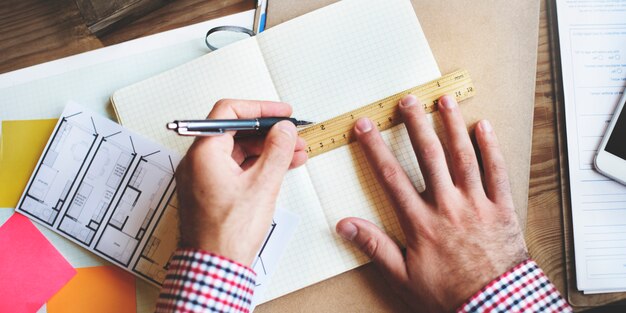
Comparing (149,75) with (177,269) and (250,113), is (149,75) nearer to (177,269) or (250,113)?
(250,113)

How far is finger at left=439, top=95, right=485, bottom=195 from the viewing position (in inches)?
35.7

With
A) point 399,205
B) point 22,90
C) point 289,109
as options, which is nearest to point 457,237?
point 399,205

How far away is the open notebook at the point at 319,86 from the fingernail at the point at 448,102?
0.19ft

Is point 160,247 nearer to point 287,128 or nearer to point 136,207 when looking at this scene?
point 136,207

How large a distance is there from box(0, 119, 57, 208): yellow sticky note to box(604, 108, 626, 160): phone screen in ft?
3.90

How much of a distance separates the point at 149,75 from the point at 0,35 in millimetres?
347

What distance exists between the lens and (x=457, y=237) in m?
0.88

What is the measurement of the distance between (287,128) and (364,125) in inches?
7.6

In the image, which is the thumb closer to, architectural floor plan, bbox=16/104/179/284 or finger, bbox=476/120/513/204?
architectural floor plan, bbox=16/104/179/284

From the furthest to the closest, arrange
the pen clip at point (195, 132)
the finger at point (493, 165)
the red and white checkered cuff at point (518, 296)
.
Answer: the finger at point (493, 165) < the red and white checkered cuff at point (518, 296) < the pen clip at point (195, 132)

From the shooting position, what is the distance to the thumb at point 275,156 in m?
0.76

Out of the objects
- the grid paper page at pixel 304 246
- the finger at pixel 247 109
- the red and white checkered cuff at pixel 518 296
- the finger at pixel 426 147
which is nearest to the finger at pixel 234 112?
the finger at pixel 247 109

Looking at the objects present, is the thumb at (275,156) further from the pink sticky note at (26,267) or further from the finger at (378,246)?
the pink sticky note at (26,267)

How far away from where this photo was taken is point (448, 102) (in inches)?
36.5
